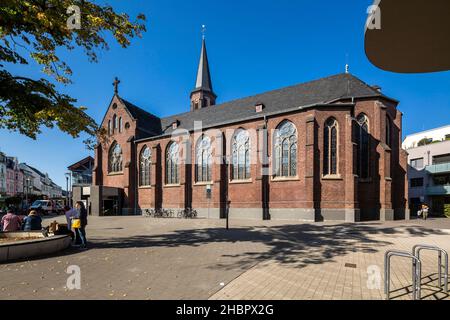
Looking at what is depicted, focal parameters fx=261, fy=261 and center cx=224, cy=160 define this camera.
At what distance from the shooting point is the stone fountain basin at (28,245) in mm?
7461

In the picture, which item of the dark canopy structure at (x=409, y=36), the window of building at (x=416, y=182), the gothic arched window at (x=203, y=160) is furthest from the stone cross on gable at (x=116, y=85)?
the window of building at (x=416, y=182)

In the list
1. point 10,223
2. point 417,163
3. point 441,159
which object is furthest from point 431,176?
point 10,223

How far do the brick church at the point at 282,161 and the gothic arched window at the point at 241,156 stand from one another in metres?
0.10

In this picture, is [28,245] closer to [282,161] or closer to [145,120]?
[282,161]

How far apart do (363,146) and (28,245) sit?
23903 mm

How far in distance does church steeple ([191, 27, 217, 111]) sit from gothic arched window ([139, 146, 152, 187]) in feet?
51.6

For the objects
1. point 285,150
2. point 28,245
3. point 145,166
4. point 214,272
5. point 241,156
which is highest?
point 285,150

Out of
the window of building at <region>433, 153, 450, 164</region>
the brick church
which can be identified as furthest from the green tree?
the window of building at <region>433, 153, 450, 164</region>

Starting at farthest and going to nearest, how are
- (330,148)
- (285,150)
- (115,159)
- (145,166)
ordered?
(115,159) → (145,166) → (285,150) → (330,148)

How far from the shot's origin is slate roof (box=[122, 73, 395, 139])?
23.9 meters

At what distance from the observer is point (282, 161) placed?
934 inches

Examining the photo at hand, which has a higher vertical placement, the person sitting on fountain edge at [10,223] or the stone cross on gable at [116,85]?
the stone cross on gable at [116,85]

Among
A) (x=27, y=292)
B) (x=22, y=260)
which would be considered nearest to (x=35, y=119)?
(x=22, y=260)

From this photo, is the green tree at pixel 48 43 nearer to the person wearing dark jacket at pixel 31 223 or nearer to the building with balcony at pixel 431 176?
the person wearing dark jacket at pixel 31 223
